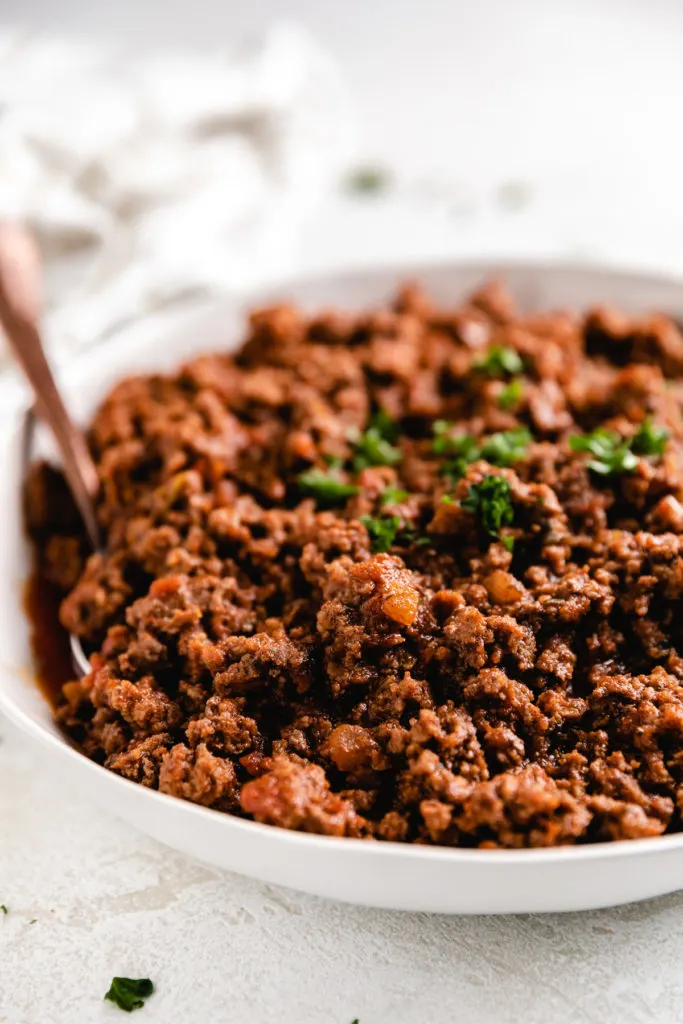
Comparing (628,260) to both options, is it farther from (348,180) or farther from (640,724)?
(640,724)

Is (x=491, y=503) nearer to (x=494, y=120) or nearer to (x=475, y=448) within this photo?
(x=475, y=448)

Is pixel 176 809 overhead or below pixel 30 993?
overhead

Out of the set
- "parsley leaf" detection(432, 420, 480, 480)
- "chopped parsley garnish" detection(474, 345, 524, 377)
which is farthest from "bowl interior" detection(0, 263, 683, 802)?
"parsley leaf" detection(432, 420, 480, 480)

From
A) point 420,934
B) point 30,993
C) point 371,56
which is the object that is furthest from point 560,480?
point 371,56

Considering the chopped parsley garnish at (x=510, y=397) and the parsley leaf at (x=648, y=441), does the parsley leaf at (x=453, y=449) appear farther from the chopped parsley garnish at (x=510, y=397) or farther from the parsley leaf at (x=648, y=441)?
the parsley leaf at (x=648, y=441)

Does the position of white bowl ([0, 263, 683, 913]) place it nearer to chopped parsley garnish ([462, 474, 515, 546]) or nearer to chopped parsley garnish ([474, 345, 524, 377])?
chopped parsley garnish ([462, 474, 515, 546])

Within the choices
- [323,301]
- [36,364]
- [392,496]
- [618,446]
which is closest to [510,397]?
[618,446]
